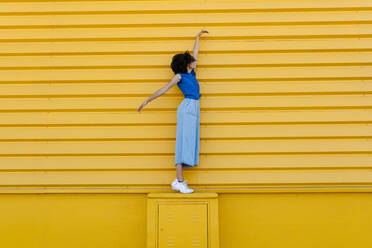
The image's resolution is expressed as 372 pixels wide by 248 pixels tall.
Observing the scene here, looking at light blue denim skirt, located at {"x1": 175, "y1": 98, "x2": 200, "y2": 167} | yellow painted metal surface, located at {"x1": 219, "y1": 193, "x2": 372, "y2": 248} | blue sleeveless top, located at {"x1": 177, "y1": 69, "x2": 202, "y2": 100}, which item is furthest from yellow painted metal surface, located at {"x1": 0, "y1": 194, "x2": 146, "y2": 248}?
blue sleeveless top, located at {"x1": 177, "y1": 69, "x2": 202, "y2": 100}

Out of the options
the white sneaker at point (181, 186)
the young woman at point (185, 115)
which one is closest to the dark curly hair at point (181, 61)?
the young woman at point (185, 115)

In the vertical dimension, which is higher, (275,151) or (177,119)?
(177,119)

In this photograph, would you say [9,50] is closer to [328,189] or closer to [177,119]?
[177,119]

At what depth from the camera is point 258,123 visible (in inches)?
140

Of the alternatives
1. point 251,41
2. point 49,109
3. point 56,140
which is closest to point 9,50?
point 49,109

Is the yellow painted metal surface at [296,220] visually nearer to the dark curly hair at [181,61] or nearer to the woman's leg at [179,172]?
the woman's leg at [179,172]

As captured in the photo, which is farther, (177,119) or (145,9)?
(145,9)

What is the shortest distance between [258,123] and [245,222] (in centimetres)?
114

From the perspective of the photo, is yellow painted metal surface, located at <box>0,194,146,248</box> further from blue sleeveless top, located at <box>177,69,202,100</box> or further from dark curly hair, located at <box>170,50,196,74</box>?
dark curly hair, located at <box>170,50,196,74</box>

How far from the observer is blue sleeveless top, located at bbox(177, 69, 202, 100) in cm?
343

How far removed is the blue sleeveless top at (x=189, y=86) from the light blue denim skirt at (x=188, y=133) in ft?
0.19

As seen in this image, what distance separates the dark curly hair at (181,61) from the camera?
135 inches

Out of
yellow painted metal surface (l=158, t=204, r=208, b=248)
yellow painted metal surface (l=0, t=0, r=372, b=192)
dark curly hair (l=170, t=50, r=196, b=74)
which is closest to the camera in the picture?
yellow painted metal surface (l=158, t=204, r=208, b=248)

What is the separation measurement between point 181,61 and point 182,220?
1.71 meters
